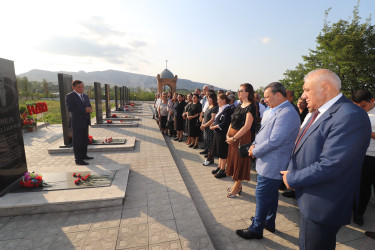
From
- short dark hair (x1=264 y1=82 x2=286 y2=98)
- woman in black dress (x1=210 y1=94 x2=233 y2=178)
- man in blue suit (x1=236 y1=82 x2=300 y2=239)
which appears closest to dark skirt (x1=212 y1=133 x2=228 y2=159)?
woman in black dress (x1=210 y1=94 x2=233 y2=178)

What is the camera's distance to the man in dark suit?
491 centimetres

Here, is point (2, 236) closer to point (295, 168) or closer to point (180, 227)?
point (180, 227)

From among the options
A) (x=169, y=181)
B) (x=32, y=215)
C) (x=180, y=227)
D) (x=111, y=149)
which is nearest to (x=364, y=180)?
(x=180, y=227)

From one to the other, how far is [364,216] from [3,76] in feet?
22.3

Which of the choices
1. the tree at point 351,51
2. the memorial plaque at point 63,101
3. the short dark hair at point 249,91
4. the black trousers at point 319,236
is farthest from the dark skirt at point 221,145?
the tree at point 351,51

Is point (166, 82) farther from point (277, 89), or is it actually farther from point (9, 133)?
point (277, 89)

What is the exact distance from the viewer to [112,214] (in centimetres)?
307

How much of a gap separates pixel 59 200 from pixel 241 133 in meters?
3.18

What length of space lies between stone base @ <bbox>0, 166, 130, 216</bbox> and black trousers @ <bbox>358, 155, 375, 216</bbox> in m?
3.97

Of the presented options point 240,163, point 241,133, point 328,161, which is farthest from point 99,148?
point 328,161

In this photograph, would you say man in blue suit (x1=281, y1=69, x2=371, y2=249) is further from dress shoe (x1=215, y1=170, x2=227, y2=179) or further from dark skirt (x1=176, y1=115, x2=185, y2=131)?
dark skirt (x1=176, y1=115, x2=185, y2=131)

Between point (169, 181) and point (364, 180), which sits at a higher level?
point (364, 180)

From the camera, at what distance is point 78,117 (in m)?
4.98

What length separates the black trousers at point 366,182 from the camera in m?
3.21
